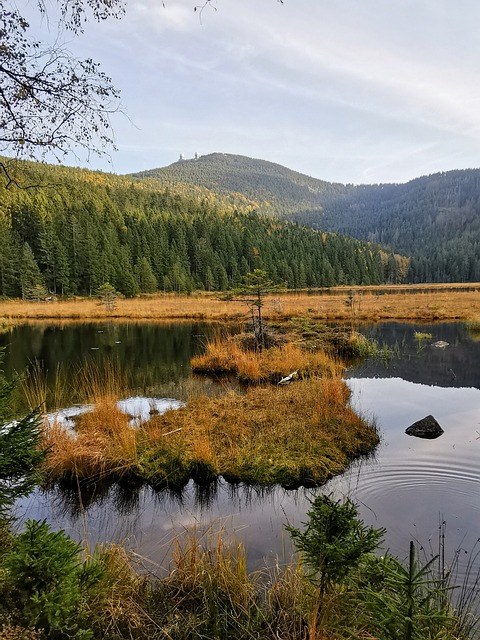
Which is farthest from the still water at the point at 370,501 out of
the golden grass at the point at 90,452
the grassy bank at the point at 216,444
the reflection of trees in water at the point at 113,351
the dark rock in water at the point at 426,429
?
the reflection of trees in water at the point at 113,351

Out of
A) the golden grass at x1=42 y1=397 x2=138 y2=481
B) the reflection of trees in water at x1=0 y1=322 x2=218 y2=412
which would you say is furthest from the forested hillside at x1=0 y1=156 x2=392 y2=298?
the golden grass at x1=42 y1=397 x2=138 y2=481

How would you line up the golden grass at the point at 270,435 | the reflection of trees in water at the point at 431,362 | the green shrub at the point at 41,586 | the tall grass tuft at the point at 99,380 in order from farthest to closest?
the reflection of trees in water at the point at 431,362
the tall grass tuft at the point at 99,380
the golden grass at the point at 270,435
the green shrub at the point at 41,586

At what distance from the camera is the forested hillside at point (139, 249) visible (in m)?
69.8

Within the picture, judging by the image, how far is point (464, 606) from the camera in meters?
3.80

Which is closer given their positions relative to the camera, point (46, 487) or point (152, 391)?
point (46, 487)

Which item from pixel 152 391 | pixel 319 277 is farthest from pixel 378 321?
pixel 319 277

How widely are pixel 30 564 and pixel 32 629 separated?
0.33m

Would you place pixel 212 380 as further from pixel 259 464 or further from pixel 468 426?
pixel 468 426

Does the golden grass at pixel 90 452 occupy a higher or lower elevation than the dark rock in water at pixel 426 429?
higher

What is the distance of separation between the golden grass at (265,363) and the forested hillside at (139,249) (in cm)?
4451

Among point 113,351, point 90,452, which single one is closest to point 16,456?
point 90,452

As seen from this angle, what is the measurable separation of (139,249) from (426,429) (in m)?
82.6

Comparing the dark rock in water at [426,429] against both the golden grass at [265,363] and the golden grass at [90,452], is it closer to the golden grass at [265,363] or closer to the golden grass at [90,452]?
the golden grass at [265,363]

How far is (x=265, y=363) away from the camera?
14539mm
